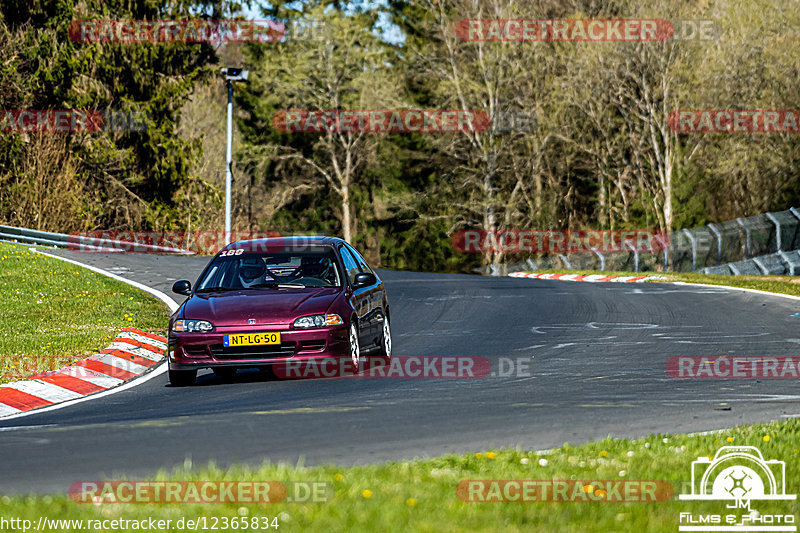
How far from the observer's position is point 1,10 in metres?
45.2

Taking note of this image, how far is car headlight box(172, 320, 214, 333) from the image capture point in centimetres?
1179

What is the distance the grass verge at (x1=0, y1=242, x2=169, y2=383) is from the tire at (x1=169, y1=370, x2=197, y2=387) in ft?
5.39

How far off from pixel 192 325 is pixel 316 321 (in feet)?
4.30

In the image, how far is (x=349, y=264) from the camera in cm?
1384

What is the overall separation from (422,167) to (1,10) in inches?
1100

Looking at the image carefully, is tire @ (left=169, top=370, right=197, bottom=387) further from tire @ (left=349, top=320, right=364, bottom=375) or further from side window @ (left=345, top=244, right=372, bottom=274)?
side window @ (left=345, top=244, right=372, bottom=274)

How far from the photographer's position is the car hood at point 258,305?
464 inches

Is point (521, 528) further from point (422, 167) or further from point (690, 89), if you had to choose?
A: point (422, 167)

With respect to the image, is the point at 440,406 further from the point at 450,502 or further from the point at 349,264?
the point at 349,264

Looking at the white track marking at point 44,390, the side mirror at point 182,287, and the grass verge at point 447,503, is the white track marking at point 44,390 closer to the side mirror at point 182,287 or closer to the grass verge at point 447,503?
the side mirror at point 182,287

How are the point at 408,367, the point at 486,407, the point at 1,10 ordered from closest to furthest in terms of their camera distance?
the point at 486,407 → the point at 408,367 → the point at 1,10

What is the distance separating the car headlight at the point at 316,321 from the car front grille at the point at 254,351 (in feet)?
0.74

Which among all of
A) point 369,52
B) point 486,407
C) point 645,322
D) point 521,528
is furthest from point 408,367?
point 369,52

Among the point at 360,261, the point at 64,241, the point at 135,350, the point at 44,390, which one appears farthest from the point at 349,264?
the point at 64,241
